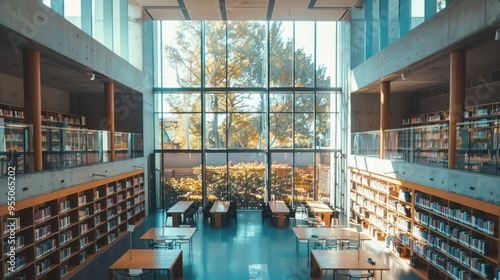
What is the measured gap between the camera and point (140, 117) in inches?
523

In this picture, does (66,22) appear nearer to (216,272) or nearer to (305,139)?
(216,272)

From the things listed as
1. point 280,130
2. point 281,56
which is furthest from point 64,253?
point 281,56

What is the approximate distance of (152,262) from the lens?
21.3 feet

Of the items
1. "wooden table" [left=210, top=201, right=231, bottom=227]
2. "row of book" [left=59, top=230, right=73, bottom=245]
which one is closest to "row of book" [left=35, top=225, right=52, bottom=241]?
"row of book" [left=59, top=230, right=73, bottom=245]

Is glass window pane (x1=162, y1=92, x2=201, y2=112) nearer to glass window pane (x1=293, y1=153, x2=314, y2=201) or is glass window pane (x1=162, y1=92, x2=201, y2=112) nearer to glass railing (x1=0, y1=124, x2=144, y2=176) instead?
glass railing (x1=0, y1=124, x2=144, y2=176)

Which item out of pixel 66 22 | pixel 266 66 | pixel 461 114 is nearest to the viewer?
pixel 461 114

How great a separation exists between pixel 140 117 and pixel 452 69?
34.0 ft

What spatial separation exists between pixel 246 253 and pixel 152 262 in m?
3.11

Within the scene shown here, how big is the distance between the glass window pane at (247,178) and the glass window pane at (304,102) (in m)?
2.46

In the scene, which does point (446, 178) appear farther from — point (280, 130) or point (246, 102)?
point (246, 102)

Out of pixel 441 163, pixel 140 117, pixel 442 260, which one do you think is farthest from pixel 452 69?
pixel 140 117

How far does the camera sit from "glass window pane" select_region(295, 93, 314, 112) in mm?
14406

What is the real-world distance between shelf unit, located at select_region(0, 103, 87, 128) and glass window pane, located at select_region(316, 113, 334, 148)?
9.16m

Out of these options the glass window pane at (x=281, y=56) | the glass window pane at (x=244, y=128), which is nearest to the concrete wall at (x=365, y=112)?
the glass window pane at (x=281, y=56)
